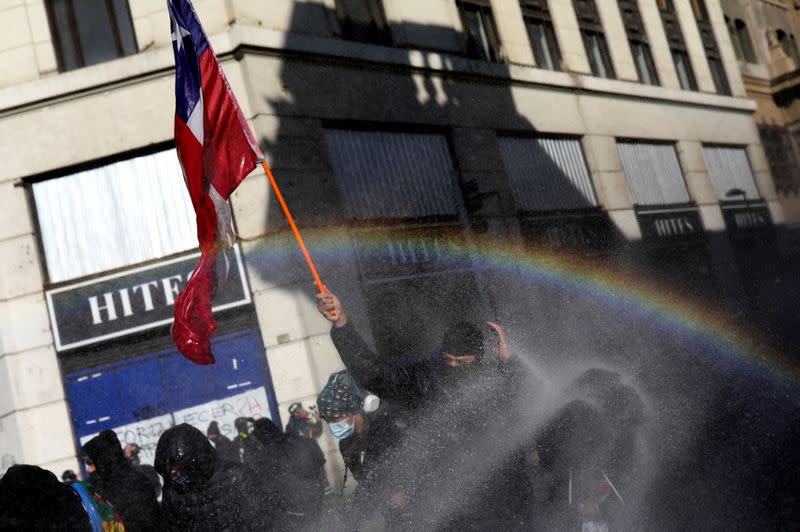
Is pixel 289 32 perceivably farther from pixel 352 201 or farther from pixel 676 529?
pixel 676 529

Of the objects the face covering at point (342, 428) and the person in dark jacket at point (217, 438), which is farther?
the person in dark jacket at point (217, 438)

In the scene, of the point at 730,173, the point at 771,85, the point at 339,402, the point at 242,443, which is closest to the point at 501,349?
the point at 339,402

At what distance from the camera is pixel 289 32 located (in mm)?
11672

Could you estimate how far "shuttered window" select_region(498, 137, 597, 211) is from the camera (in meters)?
15.2

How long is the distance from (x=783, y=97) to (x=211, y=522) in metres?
24.3

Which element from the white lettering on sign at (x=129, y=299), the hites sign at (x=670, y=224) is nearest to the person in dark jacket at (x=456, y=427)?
the white lettering on sign at (x=129, y=299)

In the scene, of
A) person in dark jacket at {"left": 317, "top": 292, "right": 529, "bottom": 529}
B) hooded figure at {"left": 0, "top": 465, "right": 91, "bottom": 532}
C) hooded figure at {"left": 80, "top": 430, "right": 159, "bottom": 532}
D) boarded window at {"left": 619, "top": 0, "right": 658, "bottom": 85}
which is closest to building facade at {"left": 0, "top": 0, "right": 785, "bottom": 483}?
hooded figure at {"left": 80, "top": 430, "right": 159, "bottom": 532}

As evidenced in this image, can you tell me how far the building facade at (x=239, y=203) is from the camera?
35.2ft

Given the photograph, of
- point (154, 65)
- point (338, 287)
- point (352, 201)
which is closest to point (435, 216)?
point (352, 201)

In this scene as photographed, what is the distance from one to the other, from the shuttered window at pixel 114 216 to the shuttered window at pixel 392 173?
2.20 metres

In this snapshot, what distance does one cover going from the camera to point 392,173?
12945 millimetres

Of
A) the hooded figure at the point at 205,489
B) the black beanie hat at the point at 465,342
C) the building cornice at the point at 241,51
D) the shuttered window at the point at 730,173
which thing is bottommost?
the hooded figure at the point at 205,489

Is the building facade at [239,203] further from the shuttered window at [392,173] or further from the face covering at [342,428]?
the face covering at [342,428]

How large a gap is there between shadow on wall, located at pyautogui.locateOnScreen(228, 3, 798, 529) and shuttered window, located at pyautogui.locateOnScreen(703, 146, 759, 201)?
272 inches
